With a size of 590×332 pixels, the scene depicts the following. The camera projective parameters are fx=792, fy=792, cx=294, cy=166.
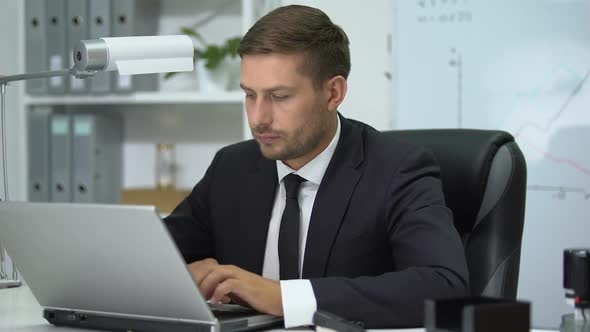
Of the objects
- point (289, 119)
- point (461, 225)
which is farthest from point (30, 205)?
point (461, 225)

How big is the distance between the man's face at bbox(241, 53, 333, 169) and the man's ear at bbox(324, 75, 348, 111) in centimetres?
7

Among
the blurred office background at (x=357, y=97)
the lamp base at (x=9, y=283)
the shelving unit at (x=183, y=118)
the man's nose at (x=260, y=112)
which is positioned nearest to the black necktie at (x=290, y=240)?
the man's nose at (x=260, y=112)

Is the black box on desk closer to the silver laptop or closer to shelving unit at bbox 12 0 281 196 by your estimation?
the silver laptop

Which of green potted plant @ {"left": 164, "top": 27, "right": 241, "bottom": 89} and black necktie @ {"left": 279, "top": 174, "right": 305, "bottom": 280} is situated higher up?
green potted plant @ {"left": 164, "top": 27, "right": 241, "bottom": 89}

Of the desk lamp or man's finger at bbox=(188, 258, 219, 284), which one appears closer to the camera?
man's finger at bbox=(188, 258, 219, 284)

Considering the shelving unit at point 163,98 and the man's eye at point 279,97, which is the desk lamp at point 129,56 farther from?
the shelving unit at point 163,98

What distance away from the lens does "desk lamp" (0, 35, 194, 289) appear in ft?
4.79

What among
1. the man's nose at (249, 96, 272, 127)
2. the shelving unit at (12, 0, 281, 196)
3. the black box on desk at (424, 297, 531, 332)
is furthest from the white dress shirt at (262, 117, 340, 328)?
the shelving unit at (12, 0, 281, 196)

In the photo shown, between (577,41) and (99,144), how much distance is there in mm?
1751

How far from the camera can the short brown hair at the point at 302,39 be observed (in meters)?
1.54

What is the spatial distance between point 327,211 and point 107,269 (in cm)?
55

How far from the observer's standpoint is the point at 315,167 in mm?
1602

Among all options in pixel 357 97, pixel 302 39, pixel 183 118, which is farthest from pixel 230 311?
pixel 183 118

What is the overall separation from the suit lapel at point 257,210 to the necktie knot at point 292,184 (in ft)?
0.21
